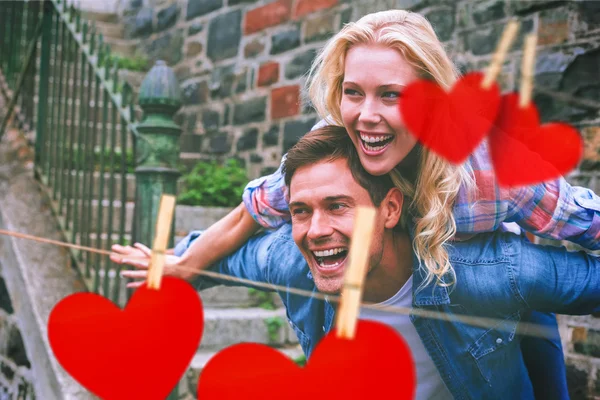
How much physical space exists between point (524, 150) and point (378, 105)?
0.23m

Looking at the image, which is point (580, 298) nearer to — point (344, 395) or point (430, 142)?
point (430, 142)

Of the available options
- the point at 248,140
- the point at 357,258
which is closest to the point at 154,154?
the point at 357,258

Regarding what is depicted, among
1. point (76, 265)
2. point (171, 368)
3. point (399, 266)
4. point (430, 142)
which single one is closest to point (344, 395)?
point (171, 368)

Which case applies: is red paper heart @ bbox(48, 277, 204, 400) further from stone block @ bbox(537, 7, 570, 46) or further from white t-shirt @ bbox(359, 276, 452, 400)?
stone block @ bbox(537, 7, 570, 46)

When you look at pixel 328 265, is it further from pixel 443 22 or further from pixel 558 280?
pixel 443 22

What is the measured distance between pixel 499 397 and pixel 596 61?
1.43 m

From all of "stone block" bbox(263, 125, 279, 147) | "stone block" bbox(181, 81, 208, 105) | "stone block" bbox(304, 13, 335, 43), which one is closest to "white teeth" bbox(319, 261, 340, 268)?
"stone block" bbox(304, 13, 335, 43)

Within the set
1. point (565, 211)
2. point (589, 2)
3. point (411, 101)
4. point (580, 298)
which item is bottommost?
point (580, 298)

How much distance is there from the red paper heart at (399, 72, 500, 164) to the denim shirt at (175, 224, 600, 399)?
12.0 inches

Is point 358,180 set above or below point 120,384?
above

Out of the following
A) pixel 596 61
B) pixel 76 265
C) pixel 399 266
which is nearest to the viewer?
pixel 399 266

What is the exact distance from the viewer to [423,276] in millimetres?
1153

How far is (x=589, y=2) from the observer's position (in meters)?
2.18

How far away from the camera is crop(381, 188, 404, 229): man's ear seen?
1.07 m
